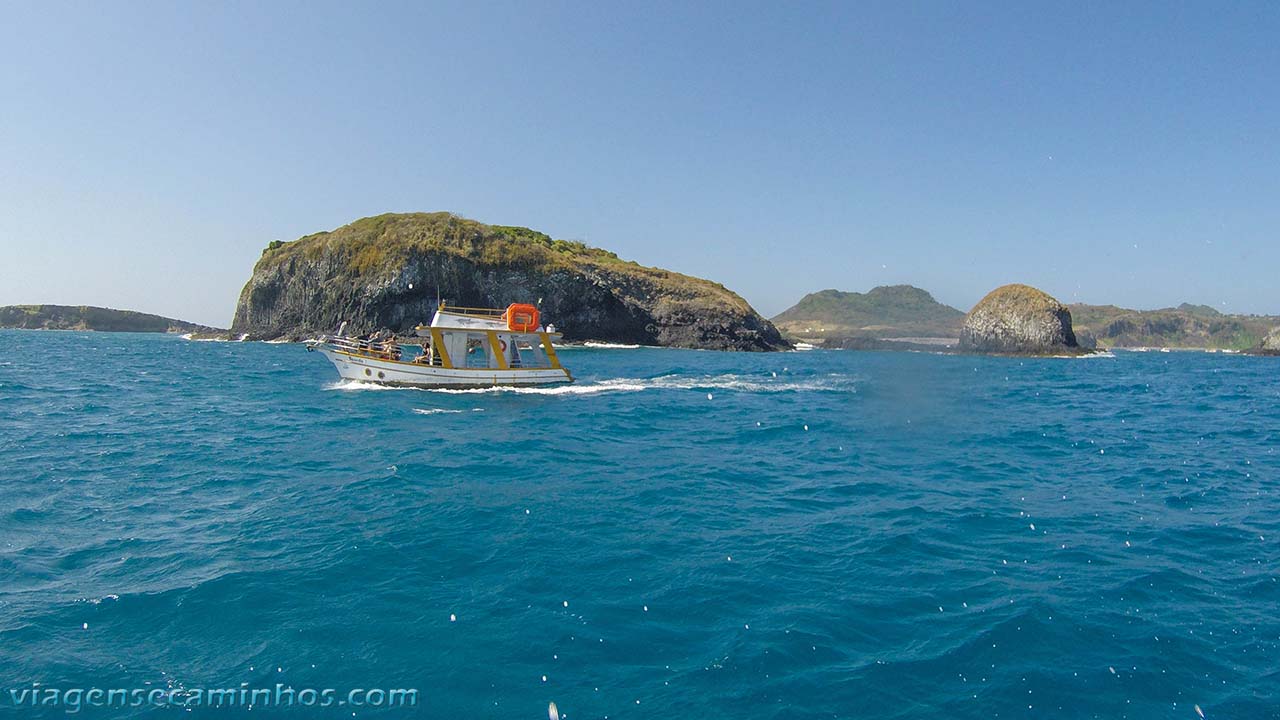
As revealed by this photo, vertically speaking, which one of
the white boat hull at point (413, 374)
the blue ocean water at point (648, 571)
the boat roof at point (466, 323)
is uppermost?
the boat roof at point (466, 323)

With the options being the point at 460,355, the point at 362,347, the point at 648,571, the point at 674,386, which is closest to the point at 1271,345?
the point at 674,386

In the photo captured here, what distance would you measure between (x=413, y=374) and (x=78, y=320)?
208 meters

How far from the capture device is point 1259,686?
5.83 m

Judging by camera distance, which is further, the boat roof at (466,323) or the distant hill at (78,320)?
the distant hill at (78,320)

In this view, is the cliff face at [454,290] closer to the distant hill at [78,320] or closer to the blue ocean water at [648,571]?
the blue ocean water at [648,571]

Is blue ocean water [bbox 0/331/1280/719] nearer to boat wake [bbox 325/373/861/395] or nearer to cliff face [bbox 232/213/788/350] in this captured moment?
boat wake [bbox 325/373/861/395]

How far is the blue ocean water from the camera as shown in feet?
19.1

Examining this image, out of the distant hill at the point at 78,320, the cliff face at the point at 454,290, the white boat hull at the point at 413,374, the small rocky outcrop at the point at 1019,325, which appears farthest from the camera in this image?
the distant hill at the point at 78,320

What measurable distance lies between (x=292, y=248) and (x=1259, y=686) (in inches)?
4955

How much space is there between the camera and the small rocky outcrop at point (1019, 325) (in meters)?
101

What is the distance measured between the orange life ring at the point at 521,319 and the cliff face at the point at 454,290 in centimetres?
5817

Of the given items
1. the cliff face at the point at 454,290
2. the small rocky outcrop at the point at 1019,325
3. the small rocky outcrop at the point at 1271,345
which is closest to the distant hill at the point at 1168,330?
the small rocky outcrop at the point at 1271,345

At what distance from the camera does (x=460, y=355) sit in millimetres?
32938

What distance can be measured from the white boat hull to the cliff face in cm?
5741
